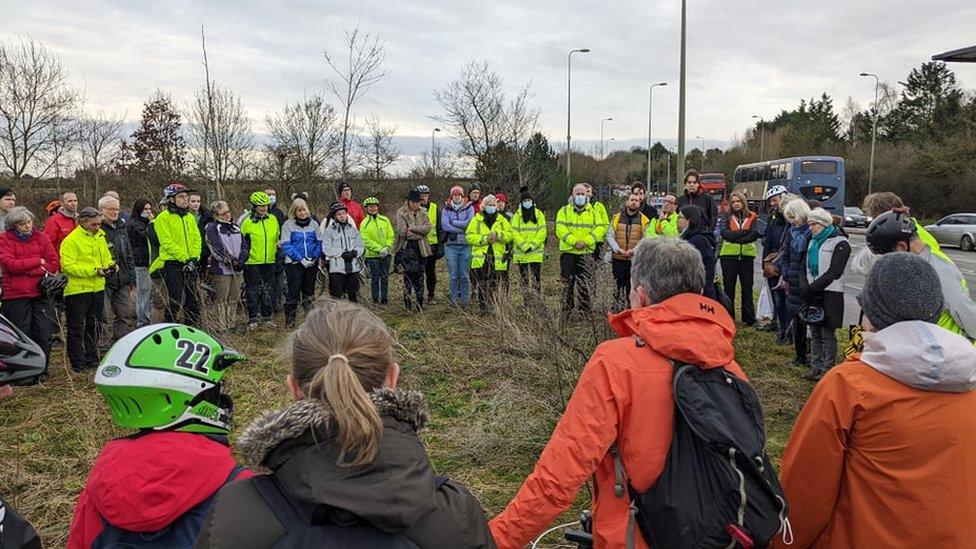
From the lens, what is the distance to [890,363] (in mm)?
2043

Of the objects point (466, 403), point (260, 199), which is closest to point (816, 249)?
point (466, 403)

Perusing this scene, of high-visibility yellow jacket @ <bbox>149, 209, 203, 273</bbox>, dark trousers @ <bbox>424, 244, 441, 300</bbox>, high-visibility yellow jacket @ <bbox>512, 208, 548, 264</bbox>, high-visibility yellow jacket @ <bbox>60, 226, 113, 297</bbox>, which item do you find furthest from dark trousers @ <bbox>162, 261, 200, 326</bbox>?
high-visibility yellow jacket @ <bbox>512, 208, 548, 264</bbox>

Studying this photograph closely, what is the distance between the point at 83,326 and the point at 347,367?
7.34 m

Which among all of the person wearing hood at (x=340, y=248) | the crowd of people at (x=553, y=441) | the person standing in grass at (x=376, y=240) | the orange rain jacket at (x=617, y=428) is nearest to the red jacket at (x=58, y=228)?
the person wearing hood at (x=340, y=248)

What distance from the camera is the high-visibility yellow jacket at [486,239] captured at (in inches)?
394

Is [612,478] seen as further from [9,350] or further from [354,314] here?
[9,350]

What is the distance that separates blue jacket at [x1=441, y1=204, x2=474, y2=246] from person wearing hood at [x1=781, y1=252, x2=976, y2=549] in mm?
8814

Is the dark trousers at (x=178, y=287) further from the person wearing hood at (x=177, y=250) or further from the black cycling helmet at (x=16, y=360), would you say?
the black cycling helmet at (x=16, y=360)

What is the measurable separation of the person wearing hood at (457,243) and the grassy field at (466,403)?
2509 mm

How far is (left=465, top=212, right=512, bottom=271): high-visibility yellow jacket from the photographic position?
10000mm

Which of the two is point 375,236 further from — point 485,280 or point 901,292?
point 901,292

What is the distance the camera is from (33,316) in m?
7.39

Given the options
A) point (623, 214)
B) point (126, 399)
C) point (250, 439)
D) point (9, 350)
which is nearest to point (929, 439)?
point (250, 439)

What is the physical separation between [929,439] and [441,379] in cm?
546
